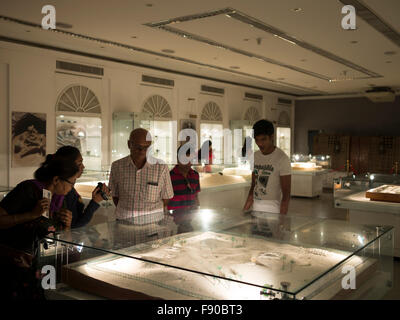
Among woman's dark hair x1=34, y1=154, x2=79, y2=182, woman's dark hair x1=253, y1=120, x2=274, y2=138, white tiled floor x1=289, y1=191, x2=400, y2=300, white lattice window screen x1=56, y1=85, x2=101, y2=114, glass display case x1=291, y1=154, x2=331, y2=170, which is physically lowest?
white tiled floor x1=289, y1=191, x2=400, y2=300

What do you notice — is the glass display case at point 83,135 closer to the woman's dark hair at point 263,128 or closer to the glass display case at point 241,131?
the glass display case at point 241,131

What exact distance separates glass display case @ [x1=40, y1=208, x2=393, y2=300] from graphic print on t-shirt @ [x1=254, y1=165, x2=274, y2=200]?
975 millimetres

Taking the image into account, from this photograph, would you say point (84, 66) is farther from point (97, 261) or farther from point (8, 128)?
point (97, 261)

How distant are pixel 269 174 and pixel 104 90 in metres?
6.62

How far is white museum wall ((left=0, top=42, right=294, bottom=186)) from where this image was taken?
780 cm

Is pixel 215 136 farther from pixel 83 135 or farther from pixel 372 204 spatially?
pixel 372 204

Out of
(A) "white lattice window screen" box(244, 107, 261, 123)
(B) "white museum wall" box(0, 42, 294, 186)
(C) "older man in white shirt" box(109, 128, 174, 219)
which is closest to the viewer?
(C) "older man in white shirt" box(109, 128, 174, 219)

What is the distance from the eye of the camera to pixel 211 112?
41.2 feet

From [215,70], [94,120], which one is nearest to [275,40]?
[215,70]

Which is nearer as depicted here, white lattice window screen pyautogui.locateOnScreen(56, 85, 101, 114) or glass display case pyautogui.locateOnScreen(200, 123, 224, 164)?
white lattice window screen pyautogui.locateOnScreen(56, 85, 101, 114)

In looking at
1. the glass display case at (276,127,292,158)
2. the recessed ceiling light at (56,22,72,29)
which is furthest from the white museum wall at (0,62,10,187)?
the glass display case at (276,127,292,158)

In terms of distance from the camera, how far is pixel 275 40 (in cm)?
719

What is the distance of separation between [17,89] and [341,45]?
19.7ft

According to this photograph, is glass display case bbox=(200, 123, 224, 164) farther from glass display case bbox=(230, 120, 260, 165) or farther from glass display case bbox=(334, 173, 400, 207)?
glass display case bbox=(334, 173, 400, 207)
